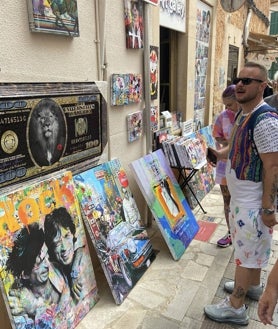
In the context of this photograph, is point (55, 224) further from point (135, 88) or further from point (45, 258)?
point (135, 88)

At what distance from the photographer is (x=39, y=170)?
221 centimetres

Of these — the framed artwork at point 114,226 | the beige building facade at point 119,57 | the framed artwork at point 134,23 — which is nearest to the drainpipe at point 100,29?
the beige building facade at point 119,57

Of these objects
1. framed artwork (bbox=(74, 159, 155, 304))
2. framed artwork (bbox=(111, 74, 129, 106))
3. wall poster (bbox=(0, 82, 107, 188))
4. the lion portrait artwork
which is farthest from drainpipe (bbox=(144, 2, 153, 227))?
the lion portrait artwork

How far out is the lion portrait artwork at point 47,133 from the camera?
214cm

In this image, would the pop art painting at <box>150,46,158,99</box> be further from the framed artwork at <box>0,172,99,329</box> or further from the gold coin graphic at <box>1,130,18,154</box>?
the gold coin graphic at <box>1,130,18,154</box>

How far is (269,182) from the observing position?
6.55ft

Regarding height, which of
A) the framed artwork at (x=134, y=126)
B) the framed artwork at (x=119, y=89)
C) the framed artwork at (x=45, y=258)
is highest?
the framed artwork at (x=119, y=89)

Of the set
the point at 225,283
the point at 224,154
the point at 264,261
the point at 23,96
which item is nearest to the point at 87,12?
the point at 23,96

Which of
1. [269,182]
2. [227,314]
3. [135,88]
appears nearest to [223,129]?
[135,88]

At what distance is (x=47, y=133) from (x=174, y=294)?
177cm

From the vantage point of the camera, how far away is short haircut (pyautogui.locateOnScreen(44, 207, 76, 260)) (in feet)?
7.06

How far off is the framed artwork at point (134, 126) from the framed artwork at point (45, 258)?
1162 millimetres

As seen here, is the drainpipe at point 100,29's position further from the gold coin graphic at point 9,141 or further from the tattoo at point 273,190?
the tattoo at point 273,190

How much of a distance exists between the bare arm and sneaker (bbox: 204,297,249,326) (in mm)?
802
